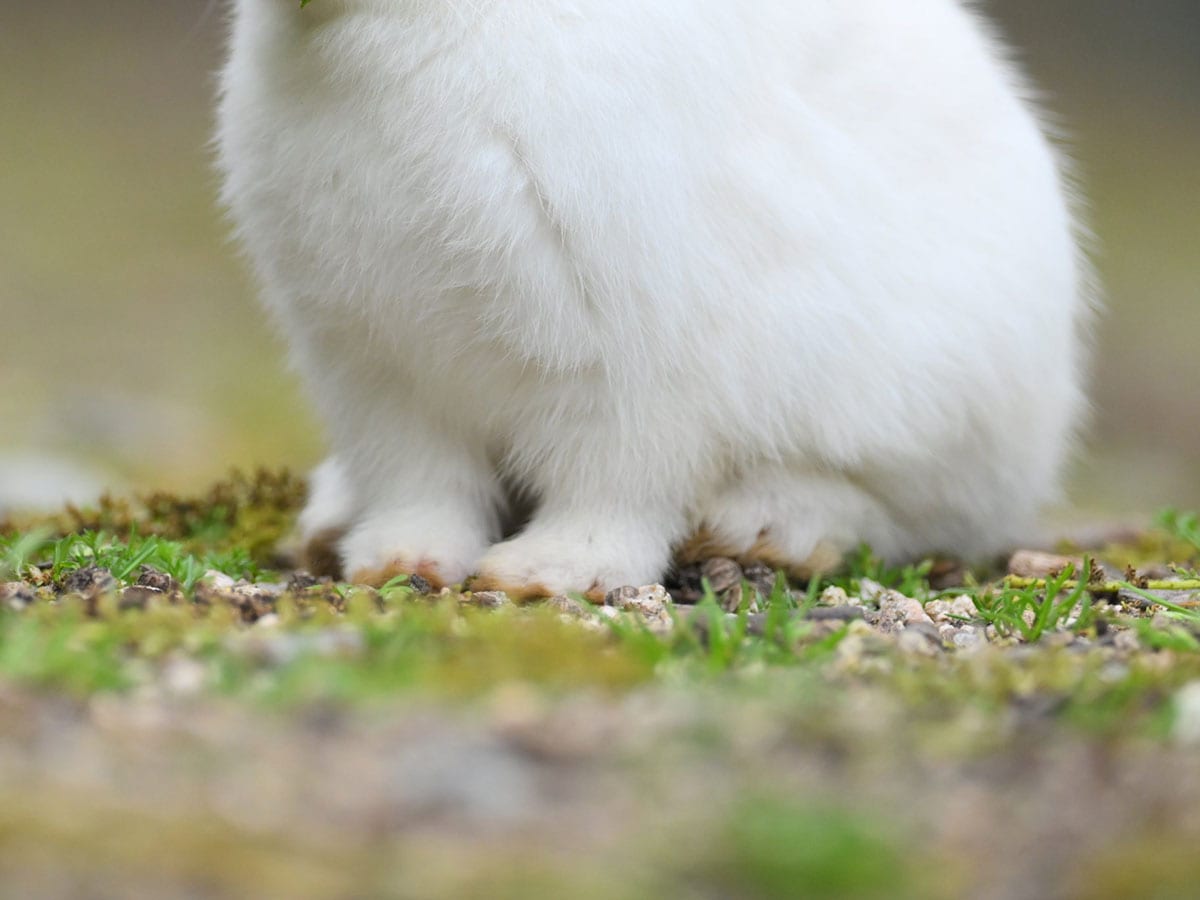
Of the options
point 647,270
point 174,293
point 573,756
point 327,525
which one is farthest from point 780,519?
point 174,293

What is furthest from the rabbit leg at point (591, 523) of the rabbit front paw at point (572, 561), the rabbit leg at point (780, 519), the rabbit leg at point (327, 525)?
the rabbit leg at point (327, 525)

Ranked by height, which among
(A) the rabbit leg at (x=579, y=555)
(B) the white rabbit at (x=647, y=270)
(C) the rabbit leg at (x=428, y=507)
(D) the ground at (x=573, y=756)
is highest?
(B) the white rabbit at (x=647, y=270)

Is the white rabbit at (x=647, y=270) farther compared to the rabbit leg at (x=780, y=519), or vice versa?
the rabbit leg at (x=780, y=519)

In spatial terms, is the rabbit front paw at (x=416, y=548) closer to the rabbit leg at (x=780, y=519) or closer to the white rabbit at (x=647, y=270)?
the white rabbit at (x=647, y=270)

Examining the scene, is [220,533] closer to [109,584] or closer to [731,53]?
[109,584]

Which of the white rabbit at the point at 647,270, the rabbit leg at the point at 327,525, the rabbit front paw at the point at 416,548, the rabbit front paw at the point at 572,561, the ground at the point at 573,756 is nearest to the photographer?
the ground at the point at 573,756

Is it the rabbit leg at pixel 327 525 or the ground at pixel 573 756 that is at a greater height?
the rabbit leg at pixel 327 525
